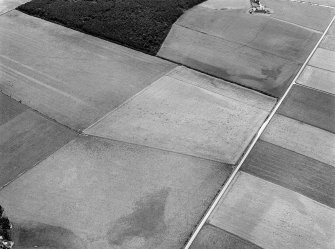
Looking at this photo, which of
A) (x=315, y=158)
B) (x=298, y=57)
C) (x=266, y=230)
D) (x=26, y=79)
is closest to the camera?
(x=266, y=230)

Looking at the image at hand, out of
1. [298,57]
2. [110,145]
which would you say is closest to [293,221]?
[110,145]

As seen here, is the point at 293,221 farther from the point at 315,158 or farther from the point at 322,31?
the point at 322,31

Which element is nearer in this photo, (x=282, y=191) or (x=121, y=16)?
(x=282, y=191)

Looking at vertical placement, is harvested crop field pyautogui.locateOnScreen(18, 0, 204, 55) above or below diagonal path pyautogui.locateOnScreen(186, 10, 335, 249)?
above

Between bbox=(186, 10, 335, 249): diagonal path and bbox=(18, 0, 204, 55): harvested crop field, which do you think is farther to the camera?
bbox=(18, 0, 204, 55): harvested crop field

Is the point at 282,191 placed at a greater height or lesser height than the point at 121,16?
lesser

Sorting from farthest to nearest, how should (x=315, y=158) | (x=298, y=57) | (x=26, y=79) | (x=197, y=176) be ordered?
(x=298, y=57) → (x=26, y=79) → (x=315, y=158) → (x=197, y=176)

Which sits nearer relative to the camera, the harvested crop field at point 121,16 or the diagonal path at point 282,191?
the diagonal path at point 282,191

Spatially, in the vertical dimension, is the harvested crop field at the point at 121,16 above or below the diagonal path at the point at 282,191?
above
